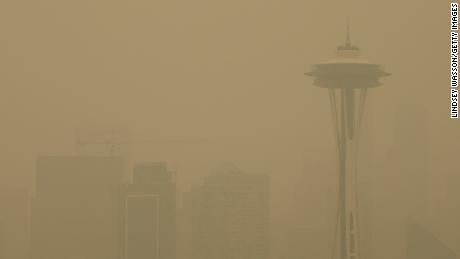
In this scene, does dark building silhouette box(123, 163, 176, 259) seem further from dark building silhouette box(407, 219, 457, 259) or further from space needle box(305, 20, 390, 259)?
space needle box(305, 20, 390, 259)

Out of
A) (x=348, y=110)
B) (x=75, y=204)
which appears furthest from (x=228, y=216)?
(x=348, y=110)

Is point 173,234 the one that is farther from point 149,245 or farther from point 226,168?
point 226,168

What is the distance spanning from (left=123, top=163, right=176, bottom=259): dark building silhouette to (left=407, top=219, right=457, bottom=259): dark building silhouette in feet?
31.7

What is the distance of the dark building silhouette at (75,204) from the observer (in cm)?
2858

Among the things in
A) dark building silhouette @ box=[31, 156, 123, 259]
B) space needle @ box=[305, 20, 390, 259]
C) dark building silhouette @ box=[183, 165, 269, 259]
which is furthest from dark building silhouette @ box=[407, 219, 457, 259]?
dark building silhouette @ box=[31, 156, 123, 259]

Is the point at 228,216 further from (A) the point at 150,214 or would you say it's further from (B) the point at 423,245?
(B) the point at 423,245

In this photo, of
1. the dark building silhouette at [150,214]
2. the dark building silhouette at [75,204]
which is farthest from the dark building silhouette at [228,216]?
the dark building silhouette at [75,204]

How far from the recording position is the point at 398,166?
30688 mm

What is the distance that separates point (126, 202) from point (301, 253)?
24.8 feet

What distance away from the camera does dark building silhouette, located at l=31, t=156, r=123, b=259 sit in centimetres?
2858

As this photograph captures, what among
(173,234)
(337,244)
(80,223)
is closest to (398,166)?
(173,234)

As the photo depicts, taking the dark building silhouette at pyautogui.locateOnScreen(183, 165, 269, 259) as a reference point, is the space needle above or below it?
above

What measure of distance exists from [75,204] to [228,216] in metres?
9.09

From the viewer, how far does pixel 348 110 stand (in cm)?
1267
